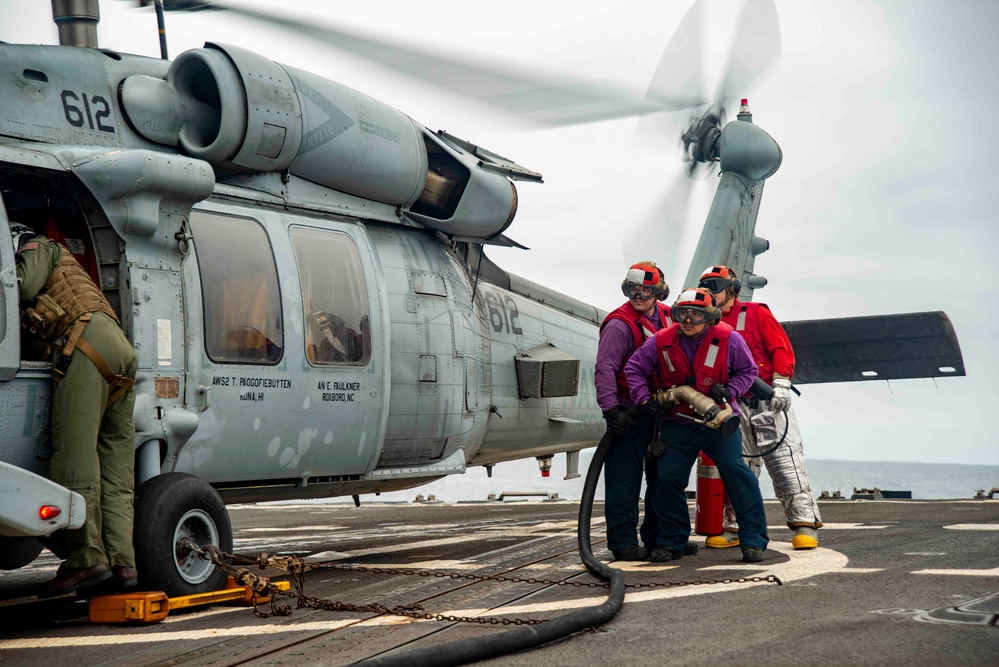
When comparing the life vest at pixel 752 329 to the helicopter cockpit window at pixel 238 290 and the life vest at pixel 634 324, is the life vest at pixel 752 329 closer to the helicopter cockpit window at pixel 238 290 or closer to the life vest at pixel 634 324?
the life vest at pixel 634 324

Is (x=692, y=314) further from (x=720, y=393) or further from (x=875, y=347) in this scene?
(x=875, y=347)

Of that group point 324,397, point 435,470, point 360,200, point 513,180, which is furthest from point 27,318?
point 513,180

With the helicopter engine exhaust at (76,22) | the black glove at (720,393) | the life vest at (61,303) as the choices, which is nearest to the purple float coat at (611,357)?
the black glove at (720,393)

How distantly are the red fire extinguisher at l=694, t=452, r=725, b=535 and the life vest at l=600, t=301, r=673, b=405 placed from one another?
964 mm

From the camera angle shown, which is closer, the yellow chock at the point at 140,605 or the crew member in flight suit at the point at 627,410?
the yellow chock at the point at 140,605

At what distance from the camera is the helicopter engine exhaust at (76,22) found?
22.2ft

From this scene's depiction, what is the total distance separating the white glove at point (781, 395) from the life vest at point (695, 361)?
3.18ft

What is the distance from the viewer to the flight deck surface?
4.05 m

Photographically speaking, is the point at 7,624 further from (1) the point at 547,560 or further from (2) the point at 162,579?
(1) the point at 547,560

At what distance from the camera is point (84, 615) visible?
5.65 metres

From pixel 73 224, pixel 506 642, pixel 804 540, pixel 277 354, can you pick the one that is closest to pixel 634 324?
pixel 804 540

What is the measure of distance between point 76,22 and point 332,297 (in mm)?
2391

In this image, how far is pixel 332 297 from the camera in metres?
7.14

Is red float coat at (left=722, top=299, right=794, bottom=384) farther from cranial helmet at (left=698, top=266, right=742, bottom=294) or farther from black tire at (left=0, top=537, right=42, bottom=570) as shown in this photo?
black tire at (left=0, top=537, right=42, bottom=570)
